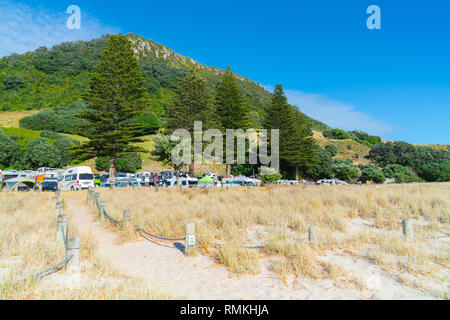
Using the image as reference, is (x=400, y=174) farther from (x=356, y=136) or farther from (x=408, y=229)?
(x=356, y=136)

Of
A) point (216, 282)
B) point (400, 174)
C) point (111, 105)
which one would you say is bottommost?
point (216, 282)

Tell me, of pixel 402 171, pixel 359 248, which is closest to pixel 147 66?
pixel 402 171

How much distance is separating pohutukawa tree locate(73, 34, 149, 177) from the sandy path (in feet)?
75.9

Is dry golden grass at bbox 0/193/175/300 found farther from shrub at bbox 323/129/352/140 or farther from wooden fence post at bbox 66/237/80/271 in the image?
shrub at bbox 323/129/352/140

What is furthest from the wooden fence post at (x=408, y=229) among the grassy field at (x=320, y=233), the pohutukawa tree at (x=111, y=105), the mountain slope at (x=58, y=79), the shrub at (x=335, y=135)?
the shrub at (x=335, y=135)

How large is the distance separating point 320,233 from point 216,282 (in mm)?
3727

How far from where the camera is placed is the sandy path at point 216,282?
12.5ft

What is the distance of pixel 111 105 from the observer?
27.6 meters

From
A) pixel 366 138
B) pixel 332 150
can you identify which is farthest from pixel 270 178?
pixel 366 138

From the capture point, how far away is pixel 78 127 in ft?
90.0

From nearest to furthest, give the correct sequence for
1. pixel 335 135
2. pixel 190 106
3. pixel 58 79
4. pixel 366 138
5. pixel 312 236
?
pixel 312 236
pixel 190 106
pixel 58 79
pixel 335 135
pixel 366 138

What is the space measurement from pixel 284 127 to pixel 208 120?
12450 mm

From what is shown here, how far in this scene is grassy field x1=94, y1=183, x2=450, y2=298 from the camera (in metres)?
4.66

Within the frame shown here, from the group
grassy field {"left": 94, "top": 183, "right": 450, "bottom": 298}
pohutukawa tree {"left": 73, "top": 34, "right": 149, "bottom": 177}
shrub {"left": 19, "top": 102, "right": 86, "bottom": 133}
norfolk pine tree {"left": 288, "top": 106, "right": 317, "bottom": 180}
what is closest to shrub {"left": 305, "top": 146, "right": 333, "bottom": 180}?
norfolk pine tree {"left": 288, "top": 106, "right": 317, "bottom": 180}
